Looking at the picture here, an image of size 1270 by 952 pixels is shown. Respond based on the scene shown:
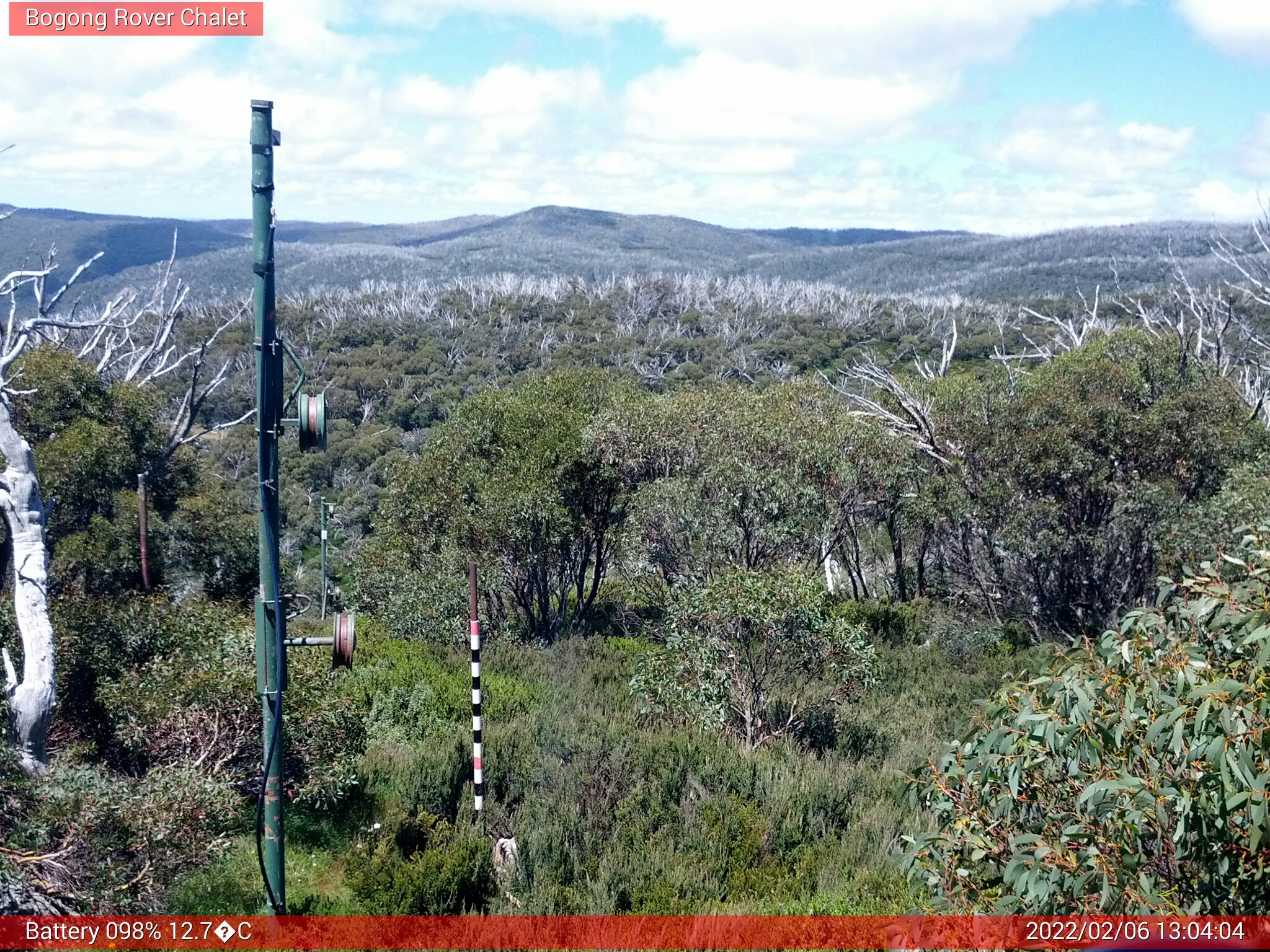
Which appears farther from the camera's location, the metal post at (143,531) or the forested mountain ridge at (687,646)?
the metal post at (143,531)

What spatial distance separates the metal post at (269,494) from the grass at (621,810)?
59.5 inches

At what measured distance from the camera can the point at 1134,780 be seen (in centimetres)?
346

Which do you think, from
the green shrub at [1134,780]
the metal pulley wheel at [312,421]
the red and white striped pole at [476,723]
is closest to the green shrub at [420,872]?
the red and white striped pole at [476,723]

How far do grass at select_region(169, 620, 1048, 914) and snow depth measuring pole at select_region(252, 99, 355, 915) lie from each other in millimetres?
1537

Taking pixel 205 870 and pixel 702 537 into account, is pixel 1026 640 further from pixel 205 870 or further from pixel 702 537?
pixel 205 870

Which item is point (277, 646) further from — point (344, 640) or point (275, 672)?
point (344, 640)

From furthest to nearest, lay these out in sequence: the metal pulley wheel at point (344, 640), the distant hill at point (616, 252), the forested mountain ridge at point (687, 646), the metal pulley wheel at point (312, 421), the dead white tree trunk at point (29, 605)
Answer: the distant hill at point (616, 252), the dead white tree trunk at point (29, 605), the metal pulley wheel at point (344, 640), the metal pulley wheel at point (312, 421), the forested mountain ridge at point (687, 646)

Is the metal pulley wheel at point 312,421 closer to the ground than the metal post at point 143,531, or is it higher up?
higher up

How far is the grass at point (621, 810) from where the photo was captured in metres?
6.60

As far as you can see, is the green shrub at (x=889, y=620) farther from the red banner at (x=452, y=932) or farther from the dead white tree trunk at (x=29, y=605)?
the dead white tree trunk at (x=29, y=605)

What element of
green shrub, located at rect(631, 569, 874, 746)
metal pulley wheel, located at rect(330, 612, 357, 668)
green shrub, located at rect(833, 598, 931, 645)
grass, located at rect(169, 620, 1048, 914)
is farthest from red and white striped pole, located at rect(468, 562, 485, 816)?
green shrub, located at rect(833, 598, 931, 645)

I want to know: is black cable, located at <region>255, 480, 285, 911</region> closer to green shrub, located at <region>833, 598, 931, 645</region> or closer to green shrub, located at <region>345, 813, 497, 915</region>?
green shrub, located at <region>345, 813, 497, 915</region>

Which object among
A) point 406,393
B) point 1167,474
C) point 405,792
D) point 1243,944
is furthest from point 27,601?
point 406,393

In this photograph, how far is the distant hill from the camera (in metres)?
88.1
